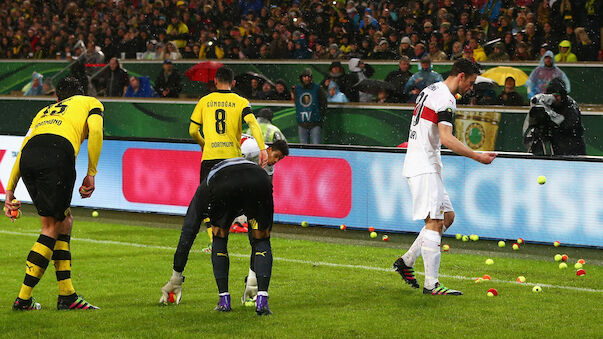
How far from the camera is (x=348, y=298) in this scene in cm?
918

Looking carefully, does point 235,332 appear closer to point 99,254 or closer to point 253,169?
point 253,169

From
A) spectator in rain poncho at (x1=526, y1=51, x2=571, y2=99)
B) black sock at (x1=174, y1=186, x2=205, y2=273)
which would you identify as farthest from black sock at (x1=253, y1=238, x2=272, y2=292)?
spectator in rain poncho at (x1=526, y1=51, x2=571, y2=99)

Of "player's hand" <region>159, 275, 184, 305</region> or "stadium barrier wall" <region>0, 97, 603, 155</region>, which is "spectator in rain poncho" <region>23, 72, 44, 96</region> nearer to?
"stadium barrier wall" <region>0, 97, 603, 155</region>

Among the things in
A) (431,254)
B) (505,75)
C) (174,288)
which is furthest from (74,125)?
(505,75)

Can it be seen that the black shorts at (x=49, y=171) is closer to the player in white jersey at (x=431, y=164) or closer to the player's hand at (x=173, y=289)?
the player's hand at (x=173, y=289)

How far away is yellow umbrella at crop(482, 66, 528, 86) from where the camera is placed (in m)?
19.5

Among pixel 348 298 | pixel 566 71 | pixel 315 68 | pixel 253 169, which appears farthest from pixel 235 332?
pixel 315 68

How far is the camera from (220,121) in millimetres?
9391

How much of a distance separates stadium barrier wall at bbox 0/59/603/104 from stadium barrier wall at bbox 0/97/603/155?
1.17m

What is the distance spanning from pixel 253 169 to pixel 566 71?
510 inches

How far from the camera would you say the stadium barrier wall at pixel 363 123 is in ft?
61.2

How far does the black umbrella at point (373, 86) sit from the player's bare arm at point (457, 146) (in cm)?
1114

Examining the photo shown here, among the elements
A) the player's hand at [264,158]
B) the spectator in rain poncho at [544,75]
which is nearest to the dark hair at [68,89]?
the player's hand at [264,158]

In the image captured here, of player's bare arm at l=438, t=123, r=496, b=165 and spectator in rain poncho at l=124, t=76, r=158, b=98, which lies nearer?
player's bare arm at l=438, t=123, r=496, b=165
